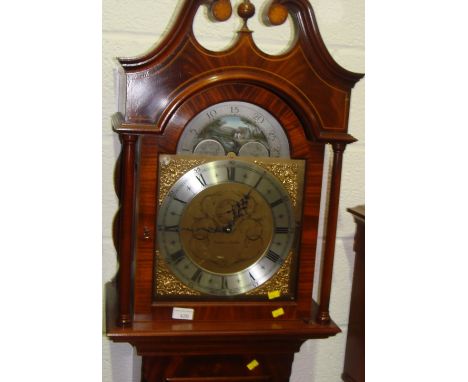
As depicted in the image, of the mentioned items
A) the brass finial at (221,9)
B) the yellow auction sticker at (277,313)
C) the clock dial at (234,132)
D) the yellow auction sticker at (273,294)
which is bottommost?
the yellow auction sticker at (277,313)

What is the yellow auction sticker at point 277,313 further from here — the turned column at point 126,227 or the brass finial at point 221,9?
the brass finial at point 221,9

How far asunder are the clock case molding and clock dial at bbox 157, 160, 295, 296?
0.11 feet

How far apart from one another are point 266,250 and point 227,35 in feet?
1.45

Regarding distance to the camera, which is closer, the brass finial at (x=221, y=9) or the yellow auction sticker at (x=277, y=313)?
the brass finial at (x=221, y=9)

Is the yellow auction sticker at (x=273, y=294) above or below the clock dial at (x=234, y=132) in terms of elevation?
below

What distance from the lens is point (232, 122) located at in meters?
0.95

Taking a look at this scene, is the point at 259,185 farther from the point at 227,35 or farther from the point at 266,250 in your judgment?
the point at 227,35

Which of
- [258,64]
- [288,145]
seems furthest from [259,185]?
[258,64]

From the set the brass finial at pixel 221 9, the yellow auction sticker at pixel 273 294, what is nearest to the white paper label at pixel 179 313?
the yellow auction sticker at pixel 273 294

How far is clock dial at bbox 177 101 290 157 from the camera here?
37.0 inches

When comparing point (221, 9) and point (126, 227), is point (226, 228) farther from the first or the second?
point (221, 9)

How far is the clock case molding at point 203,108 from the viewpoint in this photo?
2.95 feet

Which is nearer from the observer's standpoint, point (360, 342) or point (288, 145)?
point (288, 145)

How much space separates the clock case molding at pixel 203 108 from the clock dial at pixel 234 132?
0.01 meters
